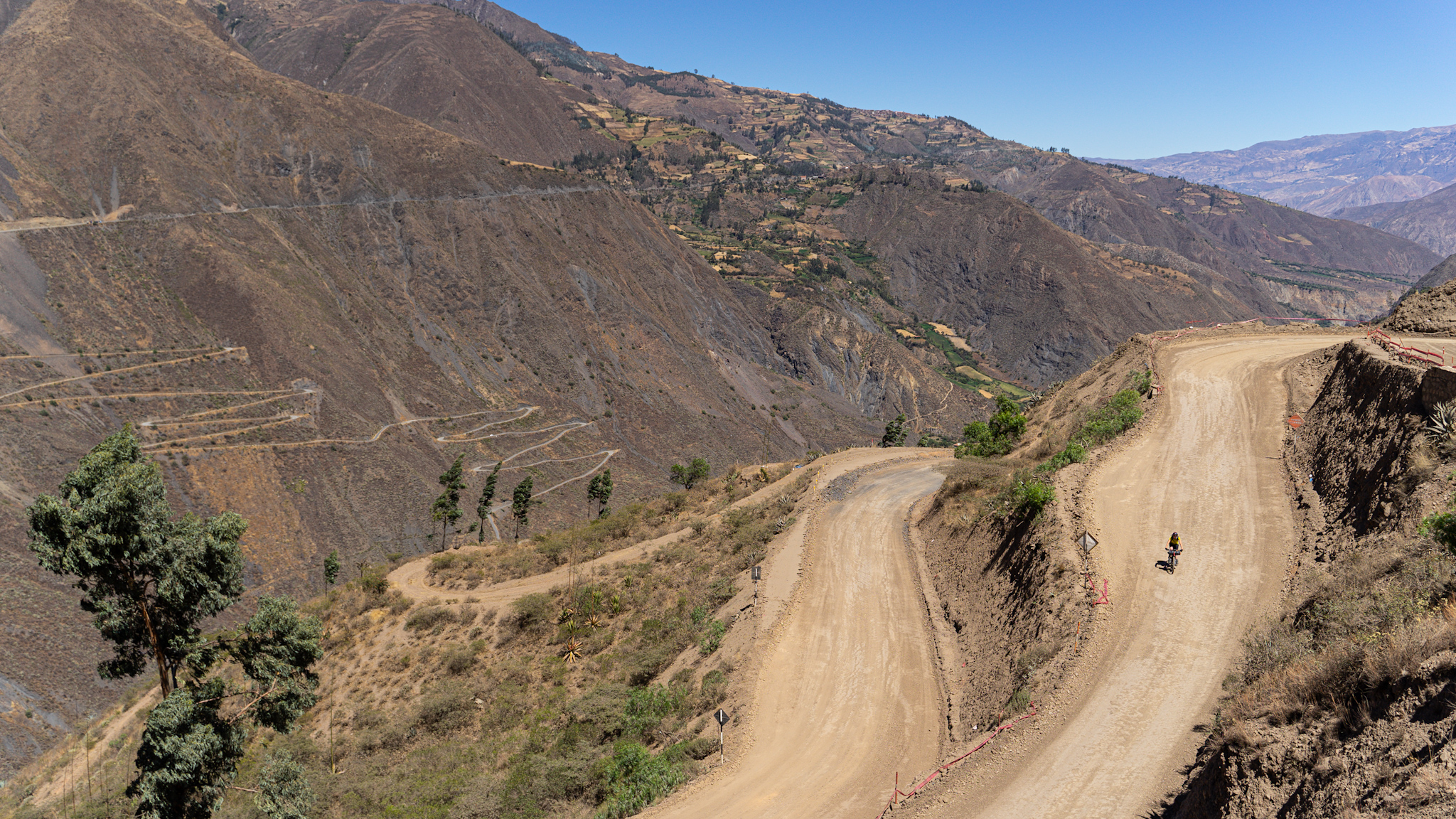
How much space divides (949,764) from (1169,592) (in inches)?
282

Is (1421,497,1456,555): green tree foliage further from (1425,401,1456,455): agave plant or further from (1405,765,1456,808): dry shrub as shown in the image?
(1425,401,1456,455): agave plant

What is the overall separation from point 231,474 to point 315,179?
4563cm

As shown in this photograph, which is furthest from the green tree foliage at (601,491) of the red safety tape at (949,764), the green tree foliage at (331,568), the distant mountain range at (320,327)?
the red safety tape at (949,764)

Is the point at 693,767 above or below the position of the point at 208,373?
below

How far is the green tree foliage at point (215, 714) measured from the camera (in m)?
13.3

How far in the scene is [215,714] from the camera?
1444cm

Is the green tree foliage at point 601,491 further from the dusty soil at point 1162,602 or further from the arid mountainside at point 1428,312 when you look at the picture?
the arid mountainside at point 1428,312

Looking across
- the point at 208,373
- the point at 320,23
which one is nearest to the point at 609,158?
the point at 320,23

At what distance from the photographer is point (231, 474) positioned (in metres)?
50.2

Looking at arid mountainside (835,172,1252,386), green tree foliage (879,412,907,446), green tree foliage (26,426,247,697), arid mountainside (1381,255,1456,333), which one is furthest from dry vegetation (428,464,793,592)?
arid mountainside (835,172,1252,386)

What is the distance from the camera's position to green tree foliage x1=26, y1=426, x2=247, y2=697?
41.9 ft

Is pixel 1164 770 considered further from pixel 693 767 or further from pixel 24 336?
Result: pixel 24 336

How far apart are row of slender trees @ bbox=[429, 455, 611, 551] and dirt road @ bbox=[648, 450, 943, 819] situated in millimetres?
28580

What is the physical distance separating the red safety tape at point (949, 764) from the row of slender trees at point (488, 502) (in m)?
37.5
